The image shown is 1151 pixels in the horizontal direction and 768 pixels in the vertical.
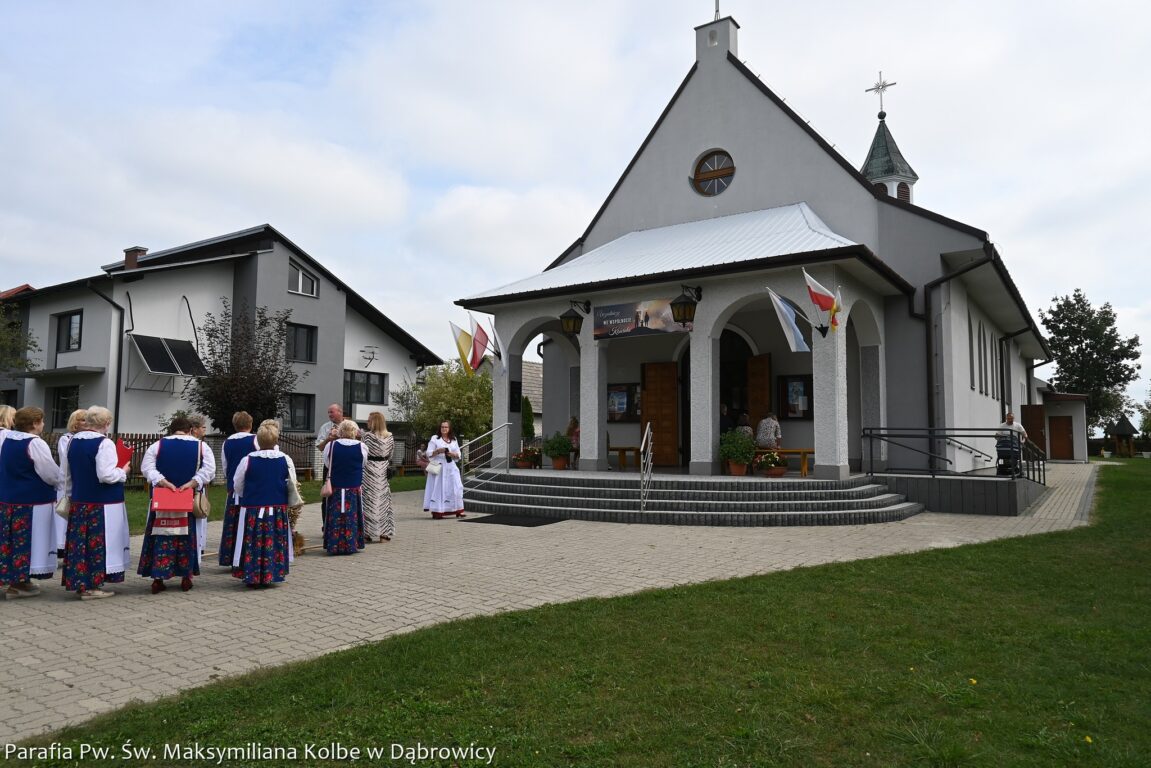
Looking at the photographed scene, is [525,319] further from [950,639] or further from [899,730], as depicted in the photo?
[899,730]

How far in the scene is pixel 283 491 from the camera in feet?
23.9

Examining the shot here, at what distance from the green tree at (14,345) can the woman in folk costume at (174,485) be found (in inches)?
845

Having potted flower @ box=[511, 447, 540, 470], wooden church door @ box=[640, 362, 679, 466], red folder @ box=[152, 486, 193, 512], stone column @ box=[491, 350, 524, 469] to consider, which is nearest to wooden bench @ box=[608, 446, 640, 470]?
wooden church door @ box=[640, 362, 679, 466]

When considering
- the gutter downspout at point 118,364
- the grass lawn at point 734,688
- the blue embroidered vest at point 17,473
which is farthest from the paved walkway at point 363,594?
the gutter downspout at point 118,364

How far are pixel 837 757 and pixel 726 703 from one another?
69 cm

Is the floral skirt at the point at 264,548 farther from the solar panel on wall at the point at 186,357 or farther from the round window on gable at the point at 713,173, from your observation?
the solar panel on wall at the point at 186,357

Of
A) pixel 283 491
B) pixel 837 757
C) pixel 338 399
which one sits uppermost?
pixel 338 399

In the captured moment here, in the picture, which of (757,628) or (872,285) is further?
(872,285)

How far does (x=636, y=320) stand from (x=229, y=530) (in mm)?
8879

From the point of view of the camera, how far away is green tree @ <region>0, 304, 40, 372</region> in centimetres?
2367

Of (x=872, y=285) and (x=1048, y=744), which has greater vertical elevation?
(x=872, y=285)

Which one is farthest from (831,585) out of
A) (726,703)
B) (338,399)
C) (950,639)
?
(338,399)

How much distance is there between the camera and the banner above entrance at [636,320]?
1439 cm

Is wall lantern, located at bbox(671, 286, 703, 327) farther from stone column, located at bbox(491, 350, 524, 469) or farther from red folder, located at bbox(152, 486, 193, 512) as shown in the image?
red folder, located at bbox(152, 486, 193, 512)
